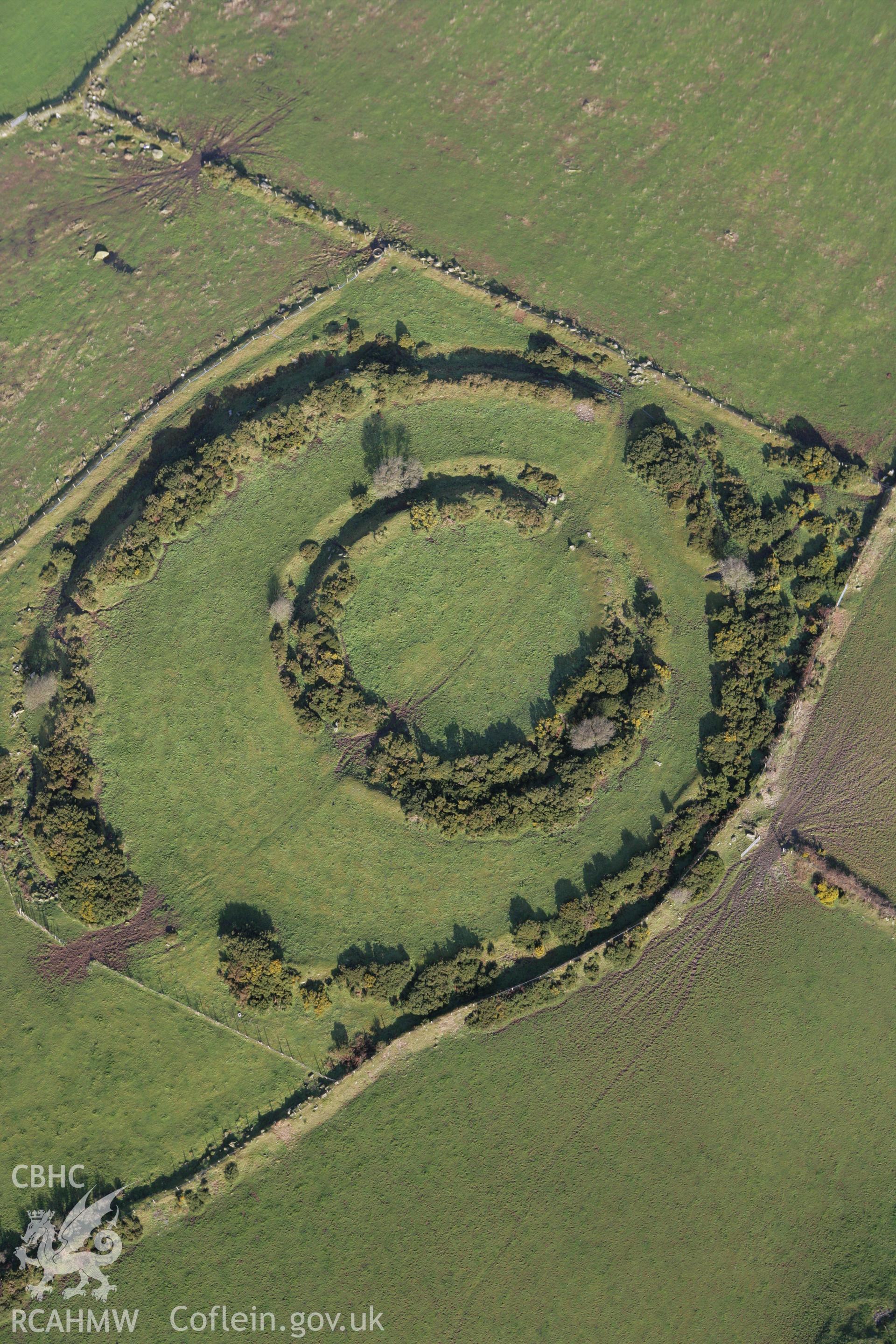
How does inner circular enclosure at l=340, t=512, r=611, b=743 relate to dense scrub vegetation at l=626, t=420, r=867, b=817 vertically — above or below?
below

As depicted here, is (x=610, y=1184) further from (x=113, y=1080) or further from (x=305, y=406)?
(x=305, y=406)

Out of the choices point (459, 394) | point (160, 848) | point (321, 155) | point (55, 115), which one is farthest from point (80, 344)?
point (160, 848)

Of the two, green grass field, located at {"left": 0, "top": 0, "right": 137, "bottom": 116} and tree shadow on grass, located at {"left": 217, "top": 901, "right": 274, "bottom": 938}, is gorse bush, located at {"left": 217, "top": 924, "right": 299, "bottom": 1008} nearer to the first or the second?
tree shadow on grass, located at {"left": 217, "top": 901, "right": 274, "bottom": 938}

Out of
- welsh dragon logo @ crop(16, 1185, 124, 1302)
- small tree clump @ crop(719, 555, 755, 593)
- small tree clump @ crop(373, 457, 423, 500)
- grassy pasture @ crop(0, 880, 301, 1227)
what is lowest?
welsh dragon logo @ crop(16, 1185, 124, 1302)

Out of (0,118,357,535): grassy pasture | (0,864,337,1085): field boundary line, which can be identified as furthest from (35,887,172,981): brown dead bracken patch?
(0,118,357,535): grassy pasture

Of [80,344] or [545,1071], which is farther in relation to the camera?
[80,344]

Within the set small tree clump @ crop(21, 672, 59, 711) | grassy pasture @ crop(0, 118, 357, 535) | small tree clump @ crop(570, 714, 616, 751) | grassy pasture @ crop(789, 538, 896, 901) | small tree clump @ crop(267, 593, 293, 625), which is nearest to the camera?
small tree clump @ crop(570, 714, 616, 751)

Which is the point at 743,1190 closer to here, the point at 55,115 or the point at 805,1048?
the point at 805,1048

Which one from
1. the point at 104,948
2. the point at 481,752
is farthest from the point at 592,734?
the point at 104,948

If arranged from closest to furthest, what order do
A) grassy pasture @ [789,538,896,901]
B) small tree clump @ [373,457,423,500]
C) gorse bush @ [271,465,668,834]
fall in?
gorse bush @ [271,465,668,834]
grassy pasture @ [789,538,896,901]
small tree clump @ [373,457,423,500]
